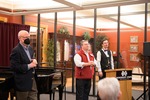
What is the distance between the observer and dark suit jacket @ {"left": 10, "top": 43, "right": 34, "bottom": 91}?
131 inches

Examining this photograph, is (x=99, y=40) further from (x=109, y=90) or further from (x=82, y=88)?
(x=109, y=90)

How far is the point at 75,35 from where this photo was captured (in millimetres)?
6867

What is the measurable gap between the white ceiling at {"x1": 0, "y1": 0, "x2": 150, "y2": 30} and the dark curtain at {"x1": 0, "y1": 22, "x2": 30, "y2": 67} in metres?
0.39

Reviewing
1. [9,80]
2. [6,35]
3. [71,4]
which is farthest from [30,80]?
[6,35]

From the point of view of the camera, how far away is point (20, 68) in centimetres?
330

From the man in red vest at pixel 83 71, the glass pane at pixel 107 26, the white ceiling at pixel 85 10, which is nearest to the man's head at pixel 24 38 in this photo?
the man in red vest at pixel 83 71

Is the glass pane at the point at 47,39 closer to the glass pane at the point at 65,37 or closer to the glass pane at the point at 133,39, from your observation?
the glass pane at the point at 65,37

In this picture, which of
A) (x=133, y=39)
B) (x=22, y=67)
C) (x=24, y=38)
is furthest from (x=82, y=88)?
(x=133, y=39)

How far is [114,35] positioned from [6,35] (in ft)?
10.4

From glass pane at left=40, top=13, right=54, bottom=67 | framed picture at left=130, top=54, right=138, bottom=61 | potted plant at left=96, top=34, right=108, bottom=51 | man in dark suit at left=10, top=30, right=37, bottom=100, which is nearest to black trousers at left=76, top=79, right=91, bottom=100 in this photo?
man in dark suit at left=10, top=30, right=37, bottom=100

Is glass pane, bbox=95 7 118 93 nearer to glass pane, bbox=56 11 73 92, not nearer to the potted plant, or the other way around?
the potted plant

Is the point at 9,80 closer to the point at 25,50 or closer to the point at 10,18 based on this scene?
the point at 25,50

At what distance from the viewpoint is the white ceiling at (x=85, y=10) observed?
16.9ft

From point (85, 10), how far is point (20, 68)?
3832mm
